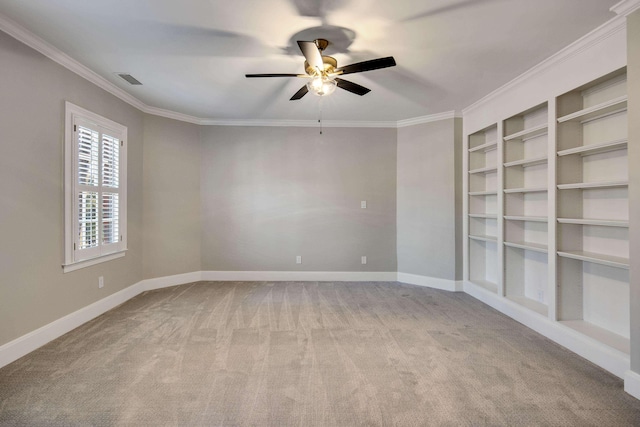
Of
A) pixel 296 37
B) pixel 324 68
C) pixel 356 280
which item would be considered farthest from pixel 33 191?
pixel 356 280

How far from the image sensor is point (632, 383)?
210 cm

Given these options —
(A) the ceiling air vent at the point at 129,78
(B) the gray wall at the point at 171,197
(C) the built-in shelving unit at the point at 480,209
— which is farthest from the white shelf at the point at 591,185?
(B) the gray wall at the point at 171,197

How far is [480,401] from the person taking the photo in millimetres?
2025

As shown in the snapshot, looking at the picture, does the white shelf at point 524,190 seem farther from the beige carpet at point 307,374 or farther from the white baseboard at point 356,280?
the beige carpet at point 307,374

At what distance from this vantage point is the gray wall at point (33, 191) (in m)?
2.47

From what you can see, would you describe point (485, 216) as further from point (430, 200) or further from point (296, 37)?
point (296, 37)

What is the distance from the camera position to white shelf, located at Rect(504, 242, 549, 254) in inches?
124

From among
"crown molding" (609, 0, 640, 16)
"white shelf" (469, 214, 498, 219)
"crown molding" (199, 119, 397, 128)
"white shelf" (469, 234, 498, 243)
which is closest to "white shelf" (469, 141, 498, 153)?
"white shelf" (469, 214, 498, 219)

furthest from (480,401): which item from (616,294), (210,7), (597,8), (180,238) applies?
(180,238)

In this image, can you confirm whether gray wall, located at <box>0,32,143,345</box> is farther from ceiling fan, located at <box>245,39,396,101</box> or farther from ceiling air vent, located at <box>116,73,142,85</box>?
ceiling fan, located at <box>245,39,396,101</box>

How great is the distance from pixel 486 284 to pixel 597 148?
7.32 feet

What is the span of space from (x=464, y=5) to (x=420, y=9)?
0.30 metres

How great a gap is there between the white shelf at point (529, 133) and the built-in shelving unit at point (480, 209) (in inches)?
26.6

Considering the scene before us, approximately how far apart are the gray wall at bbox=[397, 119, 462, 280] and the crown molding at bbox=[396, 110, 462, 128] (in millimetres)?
57
